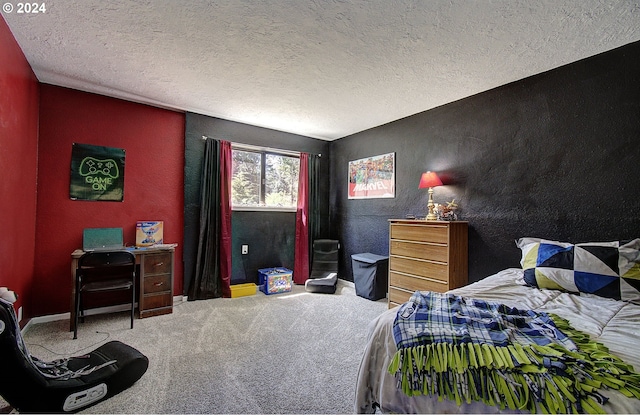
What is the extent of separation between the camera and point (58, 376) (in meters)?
1.55

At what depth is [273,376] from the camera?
1.83m

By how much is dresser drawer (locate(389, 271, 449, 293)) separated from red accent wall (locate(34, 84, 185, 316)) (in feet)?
8.83

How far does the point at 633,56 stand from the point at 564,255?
5.20ft

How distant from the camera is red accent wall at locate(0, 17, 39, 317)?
6.48 ft

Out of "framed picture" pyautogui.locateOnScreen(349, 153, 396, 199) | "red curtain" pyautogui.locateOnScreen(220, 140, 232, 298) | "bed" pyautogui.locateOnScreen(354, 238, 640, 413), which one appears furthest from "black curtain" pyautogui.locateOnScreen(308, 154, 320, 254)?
"bed" pyautogui.locateOnScreen(354, 238, 640, 413)

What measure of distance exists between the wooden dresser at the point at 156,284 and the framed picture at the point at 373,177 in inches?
108

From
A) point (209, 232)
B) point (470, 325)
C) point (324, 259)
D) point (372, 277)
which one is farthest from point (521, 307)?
point (209, 232)

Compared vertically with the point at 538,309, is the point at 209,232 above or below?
above

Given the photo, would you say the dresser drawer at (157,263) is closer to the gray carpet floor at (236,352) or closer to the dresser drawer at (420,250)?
the gray carpet floor at (236,352)

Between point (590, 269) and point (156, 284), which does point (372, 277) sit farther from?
point (156, 284)

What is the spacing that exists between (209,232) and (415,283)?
2.66m

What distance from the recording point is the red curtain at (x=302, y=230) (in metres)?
4.36

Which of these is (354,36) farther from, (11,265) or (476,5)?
(11,265)

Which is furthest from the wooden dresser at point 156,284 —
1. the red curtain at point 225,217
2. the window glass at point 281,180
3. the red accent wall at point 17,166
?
the window glass at point 281,180
